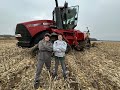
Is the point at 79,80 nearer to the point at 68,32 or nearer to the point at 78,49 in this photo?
the point at 68,32

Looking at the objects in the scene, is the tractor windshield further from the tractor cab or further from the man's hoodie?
the man's hoodie

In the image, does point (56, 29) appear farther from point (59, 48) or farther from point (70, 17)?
point (59, 48)

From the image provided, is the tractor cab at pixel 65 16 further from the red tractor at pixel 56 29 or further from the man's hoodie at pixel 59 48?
the man's hoodie at pixel 59 48

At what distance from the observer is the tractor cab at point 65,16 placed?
17.5 m

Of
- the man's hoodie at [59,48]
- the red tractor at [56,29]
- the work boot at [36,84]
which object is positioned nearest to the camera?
the work boot at [36,84]

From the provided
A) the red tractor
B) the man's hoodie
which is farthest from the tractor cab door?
the man's hoodie

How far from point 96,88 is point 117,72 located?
2.83 meters

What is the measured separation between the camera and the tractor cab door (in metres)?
17.7

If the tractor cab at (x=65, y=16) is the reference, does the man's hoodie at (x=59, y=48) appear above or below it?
below

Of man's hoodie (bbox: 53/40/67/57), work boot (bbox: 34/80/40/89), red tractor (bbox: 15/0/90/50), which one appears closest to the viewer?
work boot (bbox: 34/80/40/89)

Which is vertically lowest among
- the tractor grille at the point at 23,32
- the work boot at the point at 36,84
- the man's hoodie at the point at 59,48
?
the work boot at the point at 36,84

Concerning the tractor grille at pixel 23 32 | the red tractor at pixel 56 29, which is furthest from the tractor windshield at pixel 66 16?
the tractor grille at pixel 23 32

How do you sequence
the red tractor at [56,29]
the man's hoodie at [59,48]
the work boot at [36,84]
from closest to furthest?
the work boot at [36,84]
the man's hoodie at [59,48]
the red tractor at [56,29]

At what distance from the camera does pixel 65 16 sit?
58.2 ft
